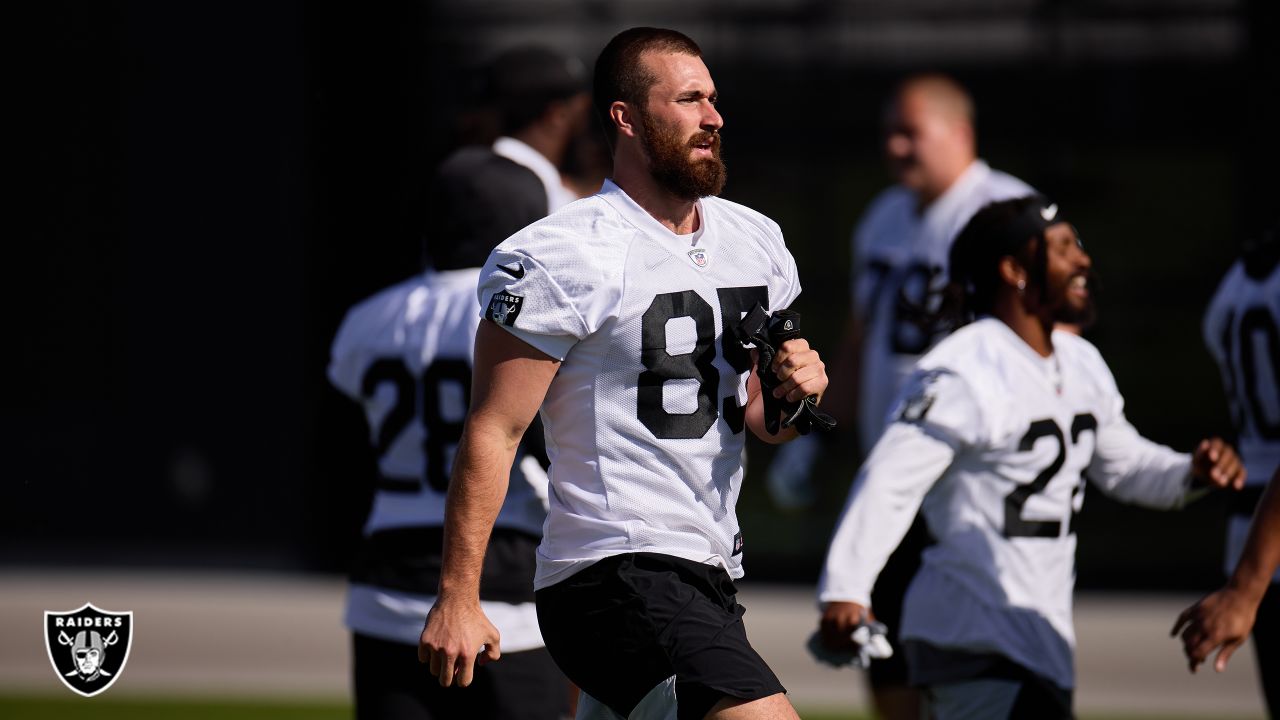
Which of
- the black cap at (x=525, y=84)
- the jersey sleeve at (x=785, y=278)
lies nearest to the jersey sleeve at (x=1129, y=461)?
the jersey sleeve at (x=785, y=278)

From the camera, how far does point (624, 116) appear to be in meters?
4.20

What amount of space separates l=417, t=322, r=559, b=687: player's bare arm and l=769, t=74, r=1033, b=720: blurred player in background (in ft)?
9.52

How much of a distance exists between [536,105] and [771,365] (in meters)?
1.86

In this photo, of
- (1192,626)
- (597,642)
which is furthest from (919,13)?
(597,642)

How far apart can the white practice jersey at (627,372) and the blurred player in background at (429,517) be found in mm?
799

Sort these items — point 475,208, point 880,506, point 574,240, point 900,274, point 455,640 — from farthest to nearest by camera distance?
1. point 900,274
2. point 475,208
3. point 880,506
4. point 574,240
5. point 455,640

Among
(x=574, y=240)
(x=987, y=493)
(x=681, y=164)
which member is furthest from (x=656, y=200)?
(x=987, y=493)

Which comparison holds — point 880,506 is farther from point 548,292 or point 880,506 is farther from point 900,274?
point 900,274

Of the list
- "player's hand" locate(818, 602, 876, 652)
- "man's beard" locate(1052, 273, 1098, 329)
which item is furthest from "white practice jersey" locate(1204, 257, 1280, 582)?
"player's hand" locate(818, 602, 876, 652)

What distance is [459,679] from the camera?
12.8 feet

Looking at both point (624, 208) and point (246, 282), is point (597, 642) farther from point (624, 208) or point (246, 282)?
point (246, 282)

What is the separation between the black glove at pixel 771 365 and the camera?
3980mm

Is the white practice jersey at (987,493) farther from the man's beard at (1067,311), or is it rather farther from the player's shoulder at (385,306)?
the player's shoulder at (385,306)

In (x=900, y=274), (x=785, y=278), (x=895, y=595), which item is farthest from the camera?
(x=900, y=274)
